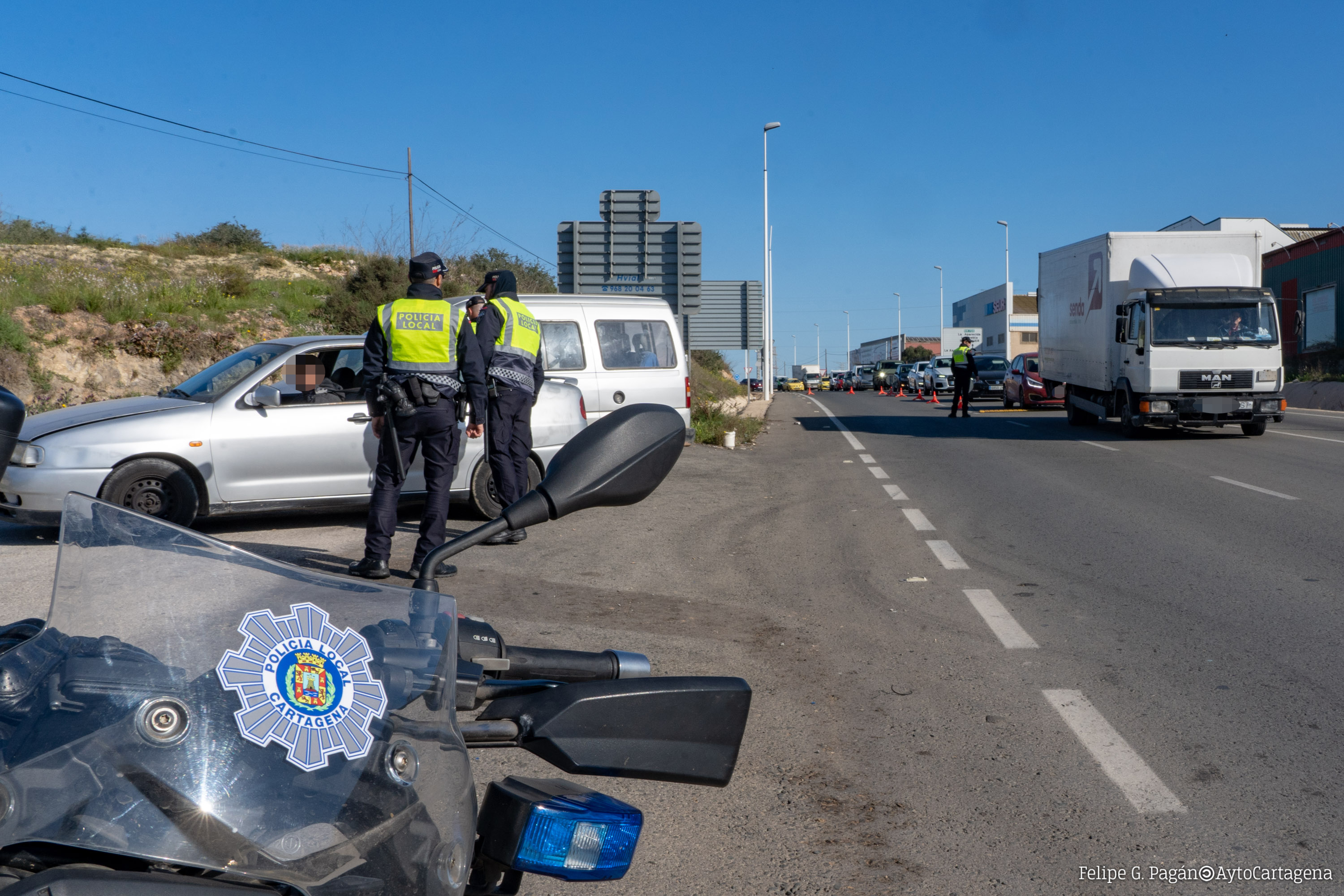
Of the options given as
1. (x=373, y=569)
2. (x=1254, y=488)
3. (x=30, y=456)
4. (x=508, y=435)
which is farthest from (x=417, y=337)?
(x=1254, y=488)

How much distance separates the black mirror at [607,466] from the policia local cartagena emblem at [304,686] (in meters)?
0.47

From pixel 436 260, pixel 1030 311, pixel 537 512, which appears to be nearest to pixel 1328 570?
pixel 436 260

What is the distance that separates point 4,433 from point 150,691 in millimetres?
469

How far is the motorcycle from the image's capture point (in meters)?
1.20

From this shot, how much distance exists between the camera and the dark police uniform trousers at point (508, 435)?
845cm

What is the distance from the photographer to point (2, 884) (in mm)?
→ 1130

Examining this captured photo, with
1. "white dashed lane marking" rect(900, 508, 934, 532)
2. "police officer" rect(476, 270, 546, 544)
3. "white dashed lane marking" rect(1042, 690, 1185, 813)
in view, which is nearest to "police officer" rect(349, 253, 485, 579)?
"police officer" rect(476, 270, 546, 544)

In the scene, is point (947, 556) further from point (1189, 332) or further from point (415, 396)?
point (1189, 332)

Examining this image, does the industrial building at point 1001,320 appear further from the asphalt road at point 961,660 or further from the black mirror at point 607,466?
the black mirror at point 607,466

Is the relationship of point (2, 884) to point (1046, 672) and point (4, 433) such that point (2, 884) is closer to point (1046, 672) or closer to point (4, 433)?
point (4, 433)

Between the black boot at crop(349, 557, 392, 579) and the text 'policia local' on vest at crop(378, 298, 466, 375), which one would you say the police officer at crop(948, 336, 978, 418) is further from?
the black boot at crop(349, 557, 392, 579)

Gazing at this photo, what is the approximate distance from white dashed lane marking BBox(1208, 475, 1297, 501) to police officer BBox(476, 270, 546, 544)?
7.18 metres

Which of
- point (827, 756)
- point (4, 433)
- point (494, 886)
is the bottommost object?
point (827, 756)

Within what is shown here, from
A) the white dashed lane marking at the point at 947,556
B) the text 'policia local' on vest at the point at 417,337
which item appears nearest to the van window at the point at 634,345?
the white dashed lane marking at the point at 947,556
